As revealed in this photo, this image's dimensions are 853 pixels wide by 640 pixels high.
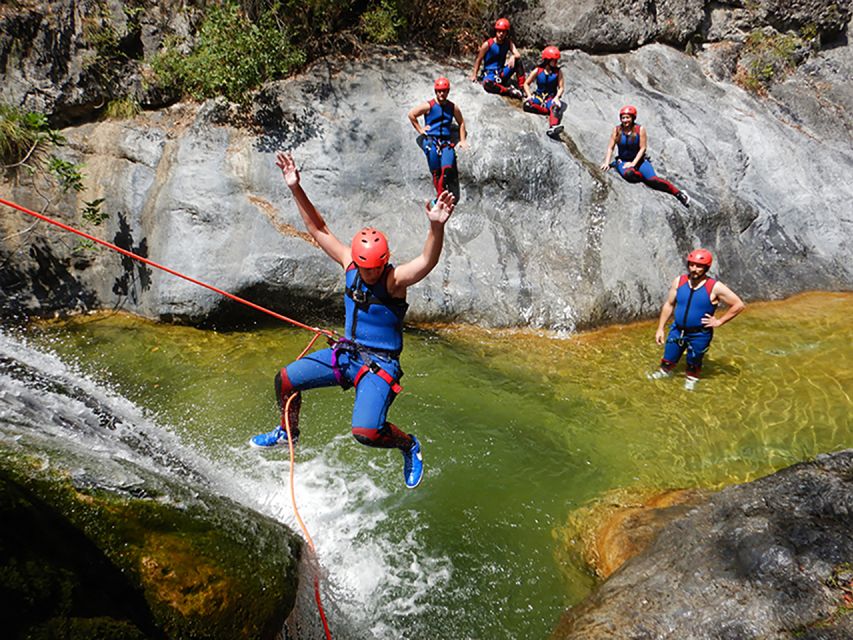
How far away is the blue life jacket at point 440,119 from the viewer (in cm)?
771

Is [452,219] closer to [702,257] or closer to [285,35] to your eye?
[702,257]

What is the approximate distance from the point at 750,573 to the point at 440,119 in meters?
6.22

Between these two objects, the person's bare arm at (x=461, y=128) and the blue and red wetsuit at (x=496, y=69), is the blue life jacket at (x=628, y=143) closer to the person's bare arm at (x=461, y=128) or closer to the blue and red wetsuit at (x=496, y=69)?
the blue and red wetsuit at (x=496, y=69)

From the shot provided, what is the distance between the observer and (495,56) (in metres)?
8.87

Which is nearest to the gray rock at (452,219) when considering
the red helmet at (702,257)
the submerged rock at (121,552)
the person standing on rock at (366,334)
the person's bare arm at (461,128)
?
the person's bare arm at (461,128)

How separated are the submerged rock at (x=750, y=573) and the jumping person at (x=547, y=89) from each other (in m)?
6.21

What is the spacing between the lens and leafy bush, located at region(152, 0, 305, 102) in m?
7.68

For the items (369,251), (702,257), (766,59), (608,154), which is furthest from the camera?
(766,59)

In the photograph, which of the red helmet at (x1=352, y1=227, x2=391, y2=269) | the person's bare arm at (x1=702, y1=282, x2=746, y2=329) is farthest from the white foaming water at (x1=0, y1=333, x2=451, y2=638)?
the person's bare arm at (x1=702, y1=282, x2=746, y2=329)

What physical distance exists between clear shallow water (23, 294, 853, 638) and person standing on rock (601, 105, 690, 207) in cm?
217

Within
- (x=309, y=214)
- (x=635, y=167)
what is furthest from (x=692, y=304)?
(x=309, y=214)

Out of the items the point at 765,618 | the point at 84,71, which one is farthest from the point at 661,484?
the point at 84,71

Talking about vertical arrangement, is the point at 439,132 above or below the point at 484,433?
above

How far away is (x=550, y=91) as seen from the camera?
8.77 meters
